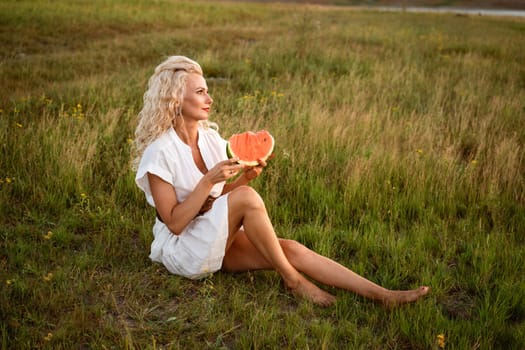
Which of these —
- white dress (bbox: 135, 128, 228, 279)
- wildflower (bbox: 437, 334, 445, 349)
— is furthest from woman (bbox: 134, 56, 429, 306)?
wildflower (bbox: 437, 334, 445, 349)

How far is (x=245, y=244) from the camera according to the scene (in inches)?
133

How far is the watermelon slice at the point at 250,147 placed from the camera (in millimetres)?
3041

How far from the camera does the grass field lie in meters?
2.77

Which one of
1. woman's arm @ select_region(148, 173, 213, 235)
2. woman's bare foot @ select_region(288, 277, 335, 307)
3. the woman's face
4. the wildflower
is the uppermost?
the woman's face

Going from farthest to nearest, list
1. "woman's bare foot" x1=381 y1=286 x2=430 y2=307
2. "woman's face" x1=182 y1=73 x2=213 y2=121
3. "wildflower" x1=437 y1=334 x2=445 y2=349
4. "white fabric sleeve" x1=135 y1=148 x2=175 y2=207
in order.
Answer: "woman's face" x1=182 y1=73 x2=213 y2=121
"white fabric sleeve" x1=135 y1=148 x2=175 y2=207
"woman's bare foot" x1=381 y1=286 x2=430 y2=307
"wildflower" x1=437 y1=334 x2=445 y2=349

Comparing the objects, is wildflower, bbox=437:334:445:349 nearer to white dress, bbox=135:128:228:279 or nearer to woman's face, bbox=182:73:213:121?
white dress, bbox=135:128:228:279

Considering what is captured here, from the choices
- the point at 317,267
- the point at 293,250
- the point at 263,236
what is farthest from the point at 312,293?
the point at 263,236

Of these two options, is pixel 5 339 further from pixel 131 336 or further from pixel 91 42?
pixel 91 42

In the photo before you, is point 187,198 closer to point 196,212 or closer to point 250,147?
point 196,212

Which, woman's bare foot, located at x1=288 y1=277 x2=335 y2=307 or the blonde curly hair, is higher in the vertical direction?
the blonde curly hair

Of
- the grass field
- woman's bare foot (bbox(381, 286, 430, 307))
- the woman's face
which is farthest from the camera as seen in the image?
the woman's face

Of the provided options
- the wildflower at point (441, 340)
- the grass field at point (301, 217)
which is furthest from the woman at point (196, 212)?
the wildflower at point (441, 340)

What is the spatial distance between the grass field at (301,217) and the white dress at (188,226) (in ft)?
0.55

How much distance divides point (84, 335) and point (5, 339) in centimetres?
41
